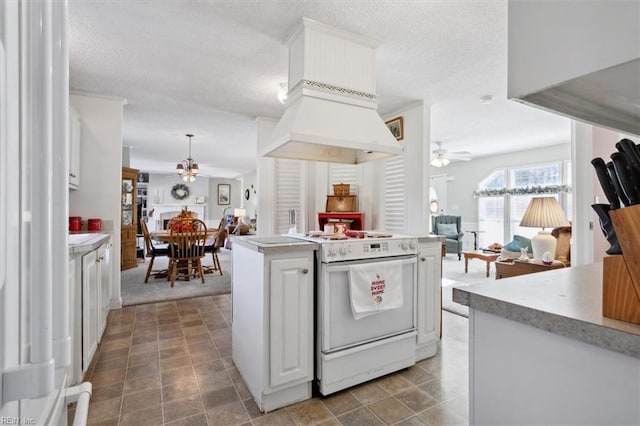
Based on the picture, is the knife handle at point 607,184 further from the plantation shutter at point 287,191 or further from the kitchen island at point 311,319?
the plantation shutter at point 287,191

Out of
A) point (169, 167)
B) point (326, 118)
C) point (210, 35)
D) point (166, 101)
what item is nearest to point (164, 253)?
point (166, 101)

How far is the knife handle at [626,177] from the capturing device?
26.9 inches

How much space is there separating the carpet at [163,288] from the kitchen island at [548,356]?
3784 millimetres

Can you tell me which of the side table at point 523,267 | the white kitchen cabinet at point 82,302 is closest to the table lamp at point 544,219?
the side table at point 523,267

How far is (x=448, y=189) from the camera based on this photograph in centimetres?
843

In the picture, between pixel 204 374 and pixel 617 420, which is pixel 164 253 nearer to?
pixel 204 374

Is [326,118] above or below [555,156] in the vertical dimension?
below

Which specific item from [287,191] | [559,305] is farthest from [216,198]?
[559,305]

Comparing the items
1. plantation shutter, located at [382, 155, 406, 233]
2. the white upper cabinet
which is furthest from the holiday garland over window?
the white upper cabinet

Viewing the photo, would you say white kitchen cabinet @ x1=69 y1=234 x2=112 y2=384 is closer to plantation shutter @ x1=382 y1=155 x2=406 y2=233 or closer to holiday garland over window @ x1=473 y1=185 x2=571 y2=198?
plantation shutter @ x1=382 y1=155 x2=406 y2=233

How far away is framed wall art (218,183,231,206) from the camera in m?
11.7

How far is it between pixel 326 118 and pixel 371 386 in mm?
1787

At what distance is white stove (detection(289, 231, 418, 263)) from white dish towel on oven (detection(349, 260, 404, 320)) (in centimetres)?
7

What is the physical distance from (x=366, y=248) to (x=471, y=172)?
694 cm
